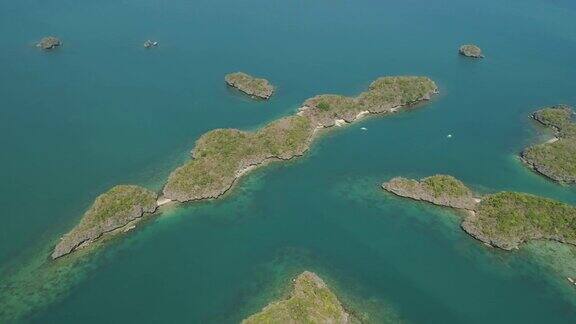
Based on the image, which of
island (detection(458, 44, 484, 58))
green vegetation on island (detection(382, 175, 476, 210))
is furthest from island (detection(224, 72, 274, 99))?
island (detection(458, 44, 484, 58))

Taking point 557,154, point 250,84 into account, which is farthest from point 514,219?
point 250,84

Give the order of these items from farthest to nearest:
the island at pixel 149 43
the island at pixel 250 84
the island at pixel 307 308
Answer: the island at pixel 149 43 → the island at pixel 250 84 → the island at pixel 307 308

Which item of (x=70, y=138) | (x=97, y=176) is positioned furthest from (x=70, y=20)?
(x=97, y=176)

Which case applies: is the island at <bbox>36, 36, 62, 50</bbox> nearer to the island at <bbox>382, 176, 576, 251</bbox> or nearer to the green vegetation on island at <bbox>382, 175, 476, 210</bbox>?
the green vegetation on island at <bbox>382, 175, 476, 210</bbox>

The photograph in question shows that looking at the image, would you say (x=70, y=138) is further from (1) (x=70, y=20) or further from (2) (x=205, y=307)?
(1) (x=70, y=20)

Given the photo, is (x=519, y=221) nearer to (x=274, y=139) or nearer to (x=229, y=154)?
(x=274, y=139)

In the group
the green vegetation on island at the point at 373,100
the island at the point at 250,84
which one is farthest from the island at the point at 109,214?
the island at the point at 250,84

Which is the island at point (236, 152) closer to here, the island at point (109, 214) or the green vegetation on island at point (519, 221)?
the island at point (109, 214)
